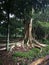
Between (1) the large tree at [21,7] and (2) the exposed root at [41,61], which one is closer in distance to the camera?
(1) the large tree at [21,7]

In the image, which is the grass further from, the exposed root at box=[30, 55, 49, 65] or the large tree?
the large tree

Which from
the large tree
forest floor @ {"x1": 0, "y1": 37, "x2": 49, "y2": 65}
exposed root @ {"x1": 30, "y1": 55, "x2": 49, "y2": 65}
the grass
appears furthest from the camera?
the grass

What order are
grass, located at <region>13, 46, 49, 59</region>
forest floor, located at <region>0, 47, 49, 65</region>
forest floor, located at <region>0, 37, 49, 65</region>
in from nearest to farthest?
forest floor, located at <region>0, 47, 49, 65</region> → forest floor, located at <region>0, 37, 49, 65</region> → grass, located at <region>13, 46, 49, 59</region>

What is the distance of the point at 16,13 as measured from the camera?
10258mm

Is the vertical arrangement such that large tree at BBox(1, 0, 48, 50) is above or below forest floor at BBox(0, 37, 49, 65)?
above

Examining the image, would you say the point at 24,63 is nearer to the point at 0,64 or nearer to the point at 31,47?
the point at 0,64

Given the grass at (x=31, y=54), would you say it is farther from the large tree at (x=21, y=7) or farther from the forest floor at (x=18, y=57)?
the large tree at (x=21, y=7)

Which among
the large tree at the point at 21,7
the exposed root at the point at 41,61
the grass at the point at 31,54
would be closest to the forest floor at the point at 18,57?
the grass at the point at 31,54

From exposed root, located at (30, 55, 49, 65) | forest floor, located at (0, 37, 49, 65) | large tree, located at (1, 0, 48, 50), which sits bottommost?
exposed root, located at (30, 55, 49, 65)

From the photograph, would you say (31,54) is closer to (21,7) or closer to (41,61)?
(41,61)

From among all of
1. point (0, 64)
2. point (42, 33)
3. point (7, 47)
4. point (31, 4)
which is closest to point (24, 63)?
point (0, 64)

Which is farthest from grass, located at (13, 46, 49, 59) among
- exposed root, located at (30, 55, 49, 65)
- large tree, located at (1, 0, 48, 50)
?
large tree, located at (1, 0, 48, 50)

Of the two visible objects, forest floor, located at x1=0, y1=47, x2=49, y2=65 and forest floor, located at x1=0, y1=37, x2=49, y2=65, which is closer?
forest floor, located at x1=0, y1=47, x2=49, y2=65

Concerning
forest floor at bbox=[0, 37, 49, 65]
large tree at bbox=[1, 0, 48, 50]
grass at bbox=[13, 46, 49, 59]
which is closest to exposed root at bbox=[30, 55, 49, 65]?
forest floor at bbox=[0, 37, 49, 65]
